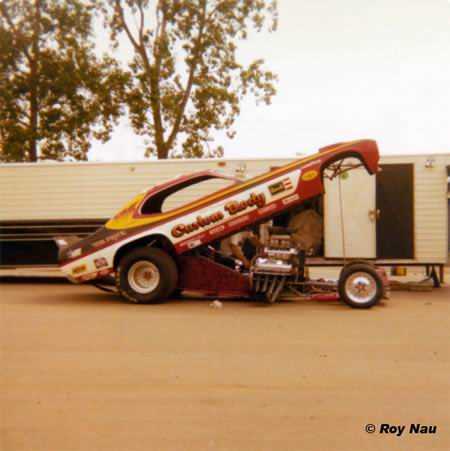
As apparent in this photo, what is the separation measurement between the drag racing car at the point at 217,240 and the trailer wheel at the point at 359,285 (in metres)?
0.01

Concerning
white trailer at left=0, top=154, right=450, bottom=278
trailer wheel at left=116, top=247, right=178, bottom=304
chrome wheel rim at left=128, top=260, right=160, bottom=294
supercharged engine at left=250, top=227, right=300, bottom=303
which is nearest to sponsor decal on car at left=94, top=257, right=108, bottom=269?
trailer wheel at left=116, top=247, right=178, bottom=304

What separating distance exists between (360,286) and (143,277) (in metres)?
3.49

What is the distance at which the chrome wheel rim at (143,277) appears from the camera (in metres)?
7.92

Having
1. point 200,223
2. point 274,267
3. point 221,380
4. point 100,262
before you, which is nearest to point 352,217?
point 274,267

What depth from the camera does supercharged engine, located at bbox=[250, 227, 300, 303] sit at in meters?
7.64

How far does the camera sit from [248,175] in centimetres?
1016

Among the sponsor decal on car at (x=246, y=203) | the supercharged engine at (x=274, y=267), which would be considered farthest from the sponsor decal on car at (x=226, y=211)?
the supercharged engine at (x=274, y=267)

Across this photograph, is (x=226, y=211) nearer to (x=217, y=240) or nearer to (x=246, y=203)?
(x=246, y=203)

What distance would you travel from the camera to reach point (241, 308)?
303 inches

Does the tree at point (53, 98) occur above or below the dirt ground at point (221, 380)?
above

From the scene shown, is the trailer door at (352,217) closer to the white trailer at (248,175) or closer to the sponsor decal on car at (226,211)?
the white trailer at (248,175)

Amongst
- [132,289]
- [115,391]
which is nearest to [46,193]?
[132,289]

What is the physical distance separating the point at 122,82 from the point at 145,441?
618 inches

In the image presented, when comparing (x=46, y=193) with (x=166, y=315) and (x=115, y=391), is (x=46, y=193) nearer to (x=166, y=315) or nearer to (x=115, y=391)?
(x=166, y=315)
